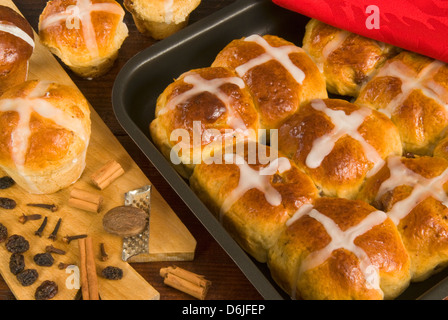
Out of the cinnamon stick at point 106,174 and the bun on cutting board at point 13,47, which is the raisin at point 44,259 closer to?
the cinnamon stick at point 106,174

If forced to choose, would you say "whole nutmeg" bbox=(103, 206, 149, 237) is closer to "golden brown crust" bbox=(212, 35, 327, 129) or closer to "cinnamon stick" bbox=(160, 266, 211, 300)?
"cinnamon stick" bbox=(160, 266, 211, 300)

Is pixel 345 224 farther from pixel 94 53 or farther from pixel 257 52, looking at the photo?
pixel 94 53

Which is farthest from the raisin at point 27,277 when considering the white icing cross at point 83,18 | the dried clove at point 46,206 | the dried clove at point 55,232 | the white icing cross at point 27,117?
the white icing cross at point 83,18

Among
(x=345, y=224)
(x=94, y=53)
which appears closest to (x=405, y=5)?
(x=345, y=224)

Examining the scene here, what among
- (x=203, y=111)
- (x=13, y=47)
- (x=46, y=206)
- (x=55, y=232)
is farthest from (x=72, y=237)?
(x=13, y=47)

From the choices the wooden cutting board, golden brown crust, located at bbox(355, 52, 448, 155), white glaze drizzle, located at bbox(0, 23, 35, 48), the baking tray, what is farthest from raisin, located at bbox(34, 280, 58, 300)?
golden brown crust, located at bbox(355, 52, 448, 155)

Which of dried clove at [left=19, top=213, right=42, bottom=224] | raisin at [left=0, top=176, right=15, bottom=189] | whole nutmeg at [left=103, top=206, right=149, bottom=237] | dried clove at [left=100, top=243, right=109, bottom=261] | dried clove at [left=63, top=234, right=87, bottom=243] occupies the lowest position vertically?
dried clove at [left=100, top=243, right=109, bottom=261]

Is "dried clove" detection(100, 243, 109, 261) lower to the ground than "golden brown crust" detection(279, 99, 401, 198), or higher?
lower
